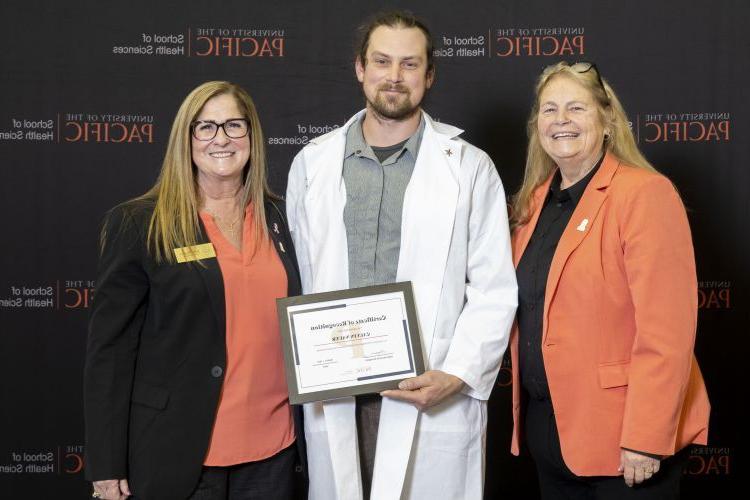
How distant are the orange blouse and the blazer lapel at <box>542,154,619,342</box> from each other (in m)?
0.81

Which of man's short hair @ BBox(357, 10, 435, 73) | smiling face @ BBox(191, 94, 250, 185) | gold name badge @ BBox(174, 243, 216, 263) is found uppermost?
man's short hair @ BBox(357, 10, 435, 73)

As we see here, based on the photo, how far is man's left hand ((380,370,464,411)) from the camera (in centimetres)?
240

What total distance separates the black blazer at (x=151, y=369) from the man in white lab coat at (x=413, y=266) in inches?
17.1

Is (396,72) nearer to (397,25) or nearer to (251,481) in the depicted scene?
(397,25)

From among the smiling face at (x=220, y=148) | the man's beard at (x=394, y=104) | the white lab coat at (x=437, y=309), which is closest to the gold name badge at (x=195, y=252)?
the smiling face at (x=220, y=148)

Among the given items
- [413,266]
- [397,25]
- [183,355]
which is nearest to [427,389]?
[413,266]

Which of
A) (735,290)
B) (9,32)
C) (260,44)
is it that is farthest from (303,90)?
(735,290)

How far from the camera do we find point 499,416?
12.6 feet

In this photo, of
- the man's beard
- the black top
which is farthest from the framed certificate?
the man's beard

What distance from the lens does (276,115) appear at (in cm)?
380

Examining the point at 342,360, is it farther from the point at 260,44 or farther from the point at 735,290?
the point at 735,290

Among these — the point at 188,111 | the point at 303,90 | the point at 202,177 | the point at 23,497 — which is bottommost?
the point at 23,497

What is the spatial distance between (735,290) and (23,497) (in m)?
3.50

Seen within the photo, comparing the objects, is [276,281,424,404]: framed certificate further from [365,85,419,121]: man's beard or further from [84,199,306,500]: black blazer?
[365,85,419,121]: man's beard
